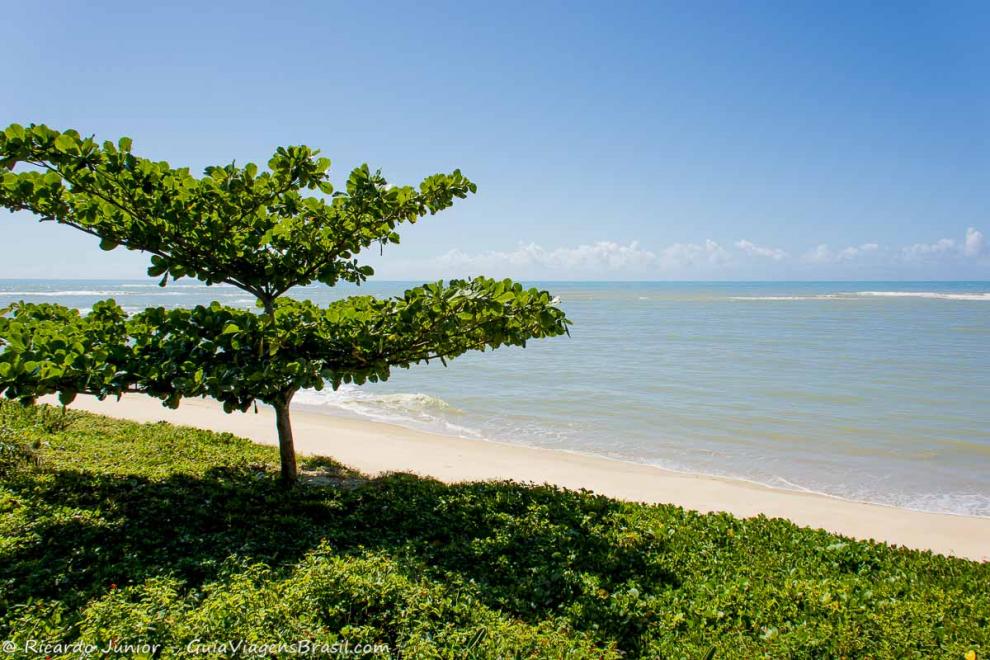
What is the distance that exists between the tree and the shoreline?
3731 millimetres

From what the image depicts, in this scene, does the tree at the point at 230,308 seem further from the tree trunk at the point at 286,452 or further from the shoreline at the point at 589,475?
the shoreline at the point at 589,475

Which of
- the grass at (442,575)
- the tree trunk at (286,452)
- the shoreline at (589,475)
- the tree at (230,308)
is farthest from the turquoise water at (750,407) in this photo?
the tree at (230,308)

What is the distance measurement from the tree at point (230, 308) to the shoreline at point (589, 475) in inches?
147

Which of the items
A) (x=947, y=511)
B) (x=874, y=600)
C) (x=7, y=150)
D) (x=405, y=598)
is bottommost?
(x=947, y=511)

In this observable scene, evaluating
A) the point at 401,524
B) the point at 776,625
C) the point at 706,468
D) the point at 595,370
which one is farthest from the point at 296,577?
the point at 595,370

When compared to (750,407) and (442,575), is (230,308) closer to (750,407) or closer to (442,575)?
(442,575)

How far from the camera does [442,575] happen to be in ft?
16.1

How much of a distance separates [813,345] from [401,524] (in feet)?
94.4

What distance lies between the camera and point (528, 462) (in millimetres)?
11562

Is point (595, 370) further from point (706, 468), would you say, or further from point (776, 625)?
point (776, 625)

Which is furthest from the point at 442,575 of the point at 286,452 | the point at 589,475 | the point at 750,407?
the point at 750,407

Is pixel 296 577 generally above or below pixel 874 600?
above

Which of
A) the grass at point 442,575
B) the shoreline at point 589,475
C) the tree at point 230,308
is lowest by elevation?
the shoreline at point 589,475

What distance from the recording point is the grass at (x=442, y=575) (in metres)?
3.94
